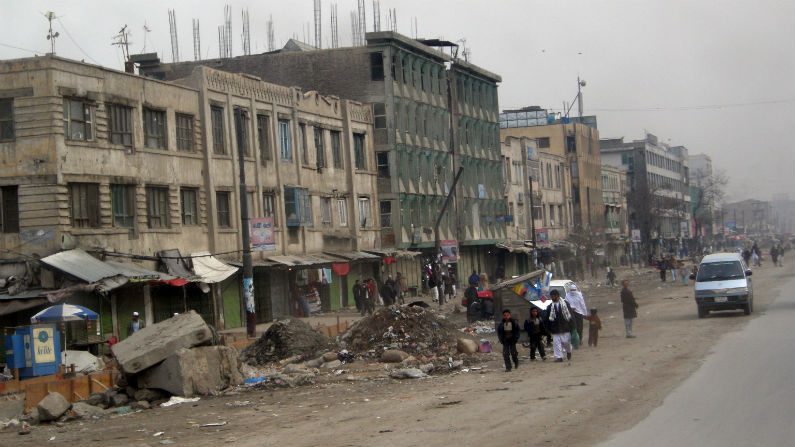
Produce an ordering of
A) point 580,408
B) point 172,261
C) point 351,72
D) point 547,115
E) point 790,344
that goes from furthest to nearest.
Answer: point 547,115
point 351,72
point 172,261
point 790,344
point 580,408

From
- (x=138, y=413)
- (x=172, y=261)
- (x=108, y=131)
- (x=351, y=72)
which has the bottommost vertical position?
(x=138, y=413)

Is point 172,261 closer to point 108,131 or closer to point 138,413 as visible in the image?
point 108,131

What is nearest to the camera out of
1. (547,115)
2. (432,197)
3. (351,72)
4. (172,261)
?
(172,261)

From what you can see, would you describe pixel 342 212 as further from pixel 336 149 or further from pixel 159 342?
pixel 159 342

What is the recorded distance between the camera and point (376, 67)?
212ft

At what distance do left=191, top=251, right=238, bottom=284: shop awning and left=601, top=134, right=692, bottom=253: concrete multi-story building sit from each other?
79101mm

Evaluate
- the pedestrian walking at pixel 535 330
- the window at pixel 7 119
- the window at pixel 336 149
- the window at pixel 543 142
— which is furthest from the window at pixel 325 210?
the window at pixel 543 142

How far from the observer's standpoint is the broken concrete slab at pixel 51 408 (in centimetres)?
2078

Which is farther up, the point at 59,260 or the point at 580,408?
the point at 59,260

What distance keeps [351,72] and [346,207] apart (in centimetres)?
941

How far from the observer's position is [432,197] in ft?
232

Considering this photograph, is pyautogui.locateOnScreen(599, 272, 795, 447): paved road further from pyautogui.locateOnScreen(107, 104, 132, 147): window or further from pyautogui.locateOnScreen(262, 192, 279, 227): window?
pyautogui.locateOnScreen(262, 192, 279, 227): window

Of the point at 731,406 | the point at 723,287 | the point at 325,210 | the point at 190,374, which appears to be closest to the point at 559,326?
the point at 190,374

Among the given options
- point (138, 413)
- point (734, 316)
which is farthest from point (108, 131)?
point (734, 316)
